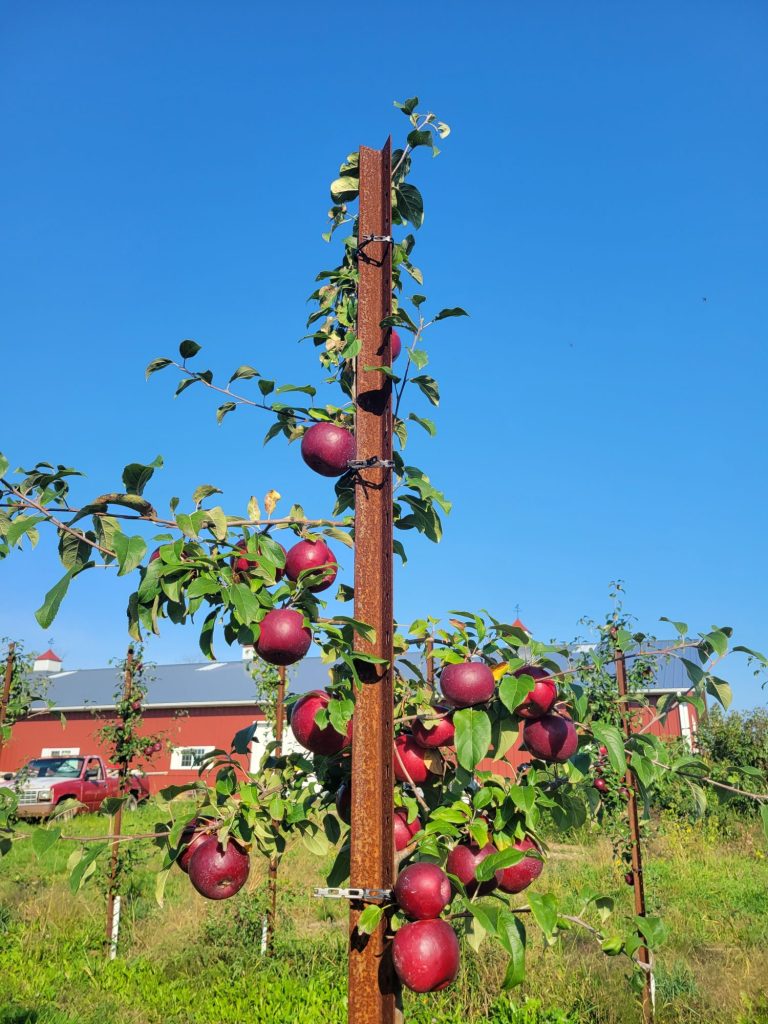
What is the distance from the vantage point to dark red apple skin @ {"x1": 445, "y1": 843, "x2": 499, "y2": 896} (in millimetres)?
1600

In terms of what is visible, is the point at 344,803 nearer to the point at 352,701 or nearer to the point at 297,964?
the point at 352,701

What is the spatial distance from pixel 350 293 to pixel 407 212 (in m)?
0.28

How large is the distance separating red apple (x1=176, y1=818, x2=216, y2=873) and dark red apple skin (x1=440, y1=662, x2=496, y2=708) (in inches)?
23.9

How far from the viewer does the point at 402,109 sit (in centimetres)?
196

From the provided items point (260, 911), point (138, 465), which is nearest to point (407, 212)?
point (138, 465)

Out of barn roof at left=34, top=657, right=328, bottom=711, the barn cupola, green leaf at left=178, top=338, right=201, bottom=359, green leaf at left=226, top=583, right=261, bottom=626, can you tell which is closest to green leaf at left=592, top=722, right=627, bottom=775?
green leaf at left=226, top=583, right=261, bottom=626

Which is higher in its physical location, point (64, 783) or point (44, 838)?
point (44, 838)

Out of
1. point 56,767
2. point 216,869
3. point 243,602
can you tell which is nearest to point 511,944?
point 216,869

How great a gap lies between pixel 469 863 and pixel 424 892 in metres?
0.24

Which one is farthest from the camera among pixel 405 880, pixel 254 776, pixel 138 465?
pixel 254 776

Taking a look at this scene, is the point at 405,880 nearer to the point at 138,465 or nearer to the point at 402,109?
the point at 138,465

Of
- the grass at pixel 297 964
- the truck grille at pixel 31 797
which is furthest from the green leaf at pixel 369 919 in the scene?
the truck grille at pixel 31 797

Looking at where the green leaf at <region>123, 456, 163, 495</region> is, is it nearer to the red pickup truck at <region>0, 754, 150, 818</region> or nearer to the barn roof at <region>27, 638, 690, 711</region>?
the red pickup truck at <region>0, 754, 150, 818</region>

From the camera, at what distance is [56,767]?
15648 millimetres
